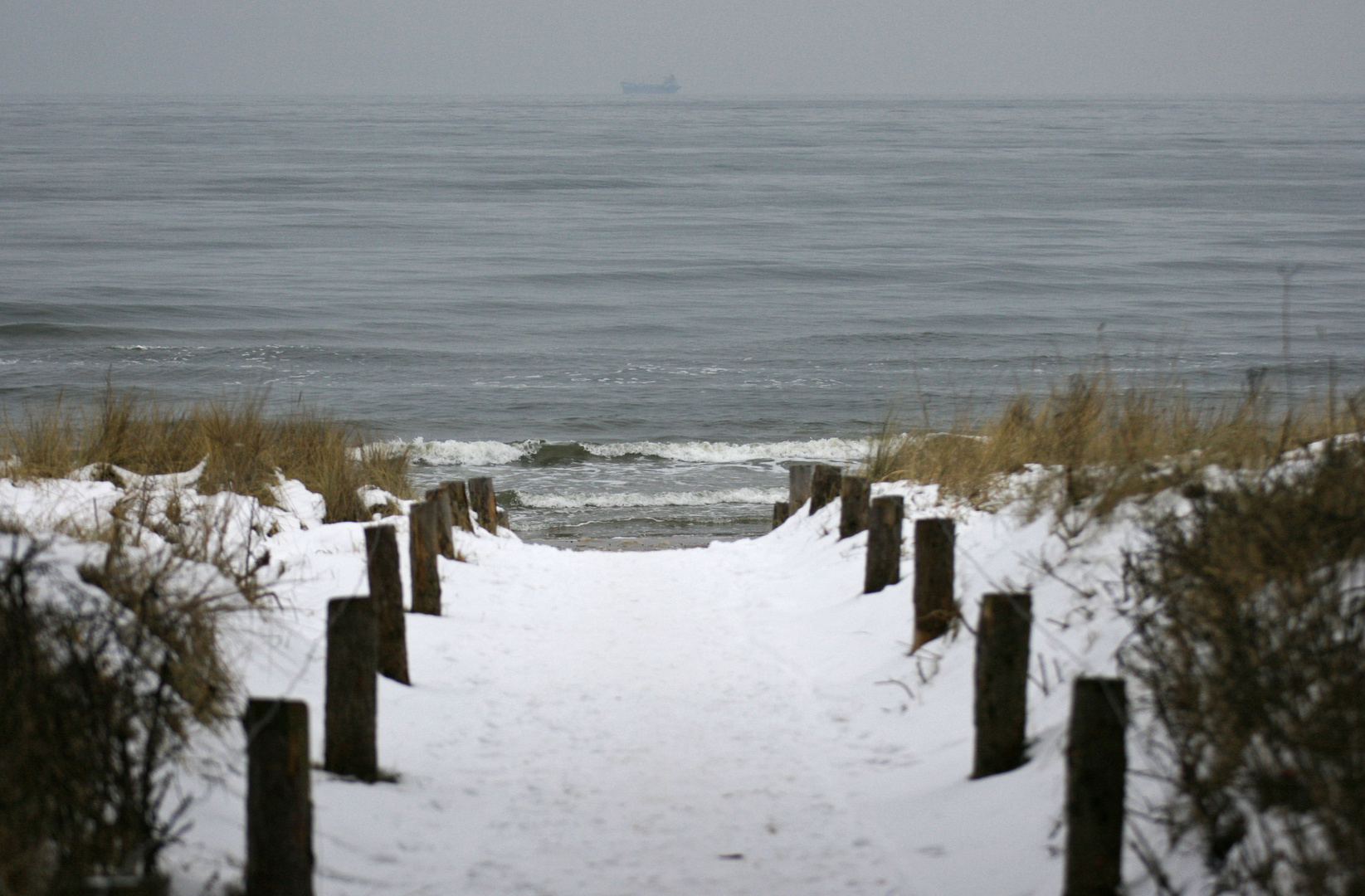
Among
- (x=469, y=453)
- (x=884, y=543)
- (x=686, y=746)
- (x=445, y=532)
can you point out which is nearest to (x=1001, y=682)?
(x=686, y=746)

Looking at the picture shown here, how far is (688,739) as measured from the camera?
5395mm

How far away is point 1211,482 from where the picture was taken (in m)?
5.02

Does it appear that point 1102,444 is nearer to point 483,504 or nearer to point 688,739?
point 688,739

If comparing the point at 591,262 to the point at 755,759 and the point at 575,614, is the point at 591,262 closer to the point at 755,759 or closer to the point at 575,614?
the point at 575,614

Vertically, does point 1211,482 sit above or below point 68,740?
above

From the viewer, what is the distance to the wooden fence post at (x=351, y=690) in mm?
4309

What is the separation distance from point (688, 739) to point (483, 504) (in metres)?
5.94

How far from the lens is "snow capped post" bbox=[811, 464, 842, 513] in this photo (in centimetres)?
1036

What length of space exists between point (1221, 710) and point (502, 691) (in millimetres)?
3694

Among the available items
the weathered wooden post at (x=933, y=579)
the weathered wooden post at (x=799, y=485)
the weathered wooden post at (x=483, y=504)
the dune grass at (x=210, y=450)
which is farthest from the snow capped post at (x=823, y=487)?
the weathered wooden post at (x=933, y=579)

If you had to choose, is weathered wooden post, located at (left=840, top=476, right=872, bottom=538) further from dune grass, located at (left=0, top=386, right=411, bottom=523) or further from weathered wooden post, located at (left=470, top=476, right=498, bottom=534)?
dune grass, located at (left=0, top=386, right=411, bottom=523)

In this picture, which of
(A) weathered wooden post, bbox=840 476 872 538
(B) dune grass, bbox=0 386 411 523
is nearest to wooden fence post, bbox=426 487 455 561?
(B) dune grass, bbox=0 386 411 523

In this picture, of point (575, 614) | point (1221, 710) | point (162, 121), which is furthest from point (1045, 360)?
Answer: point (162, 121)

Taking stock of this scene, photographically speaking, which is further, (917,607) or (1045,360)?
(1045,360)
